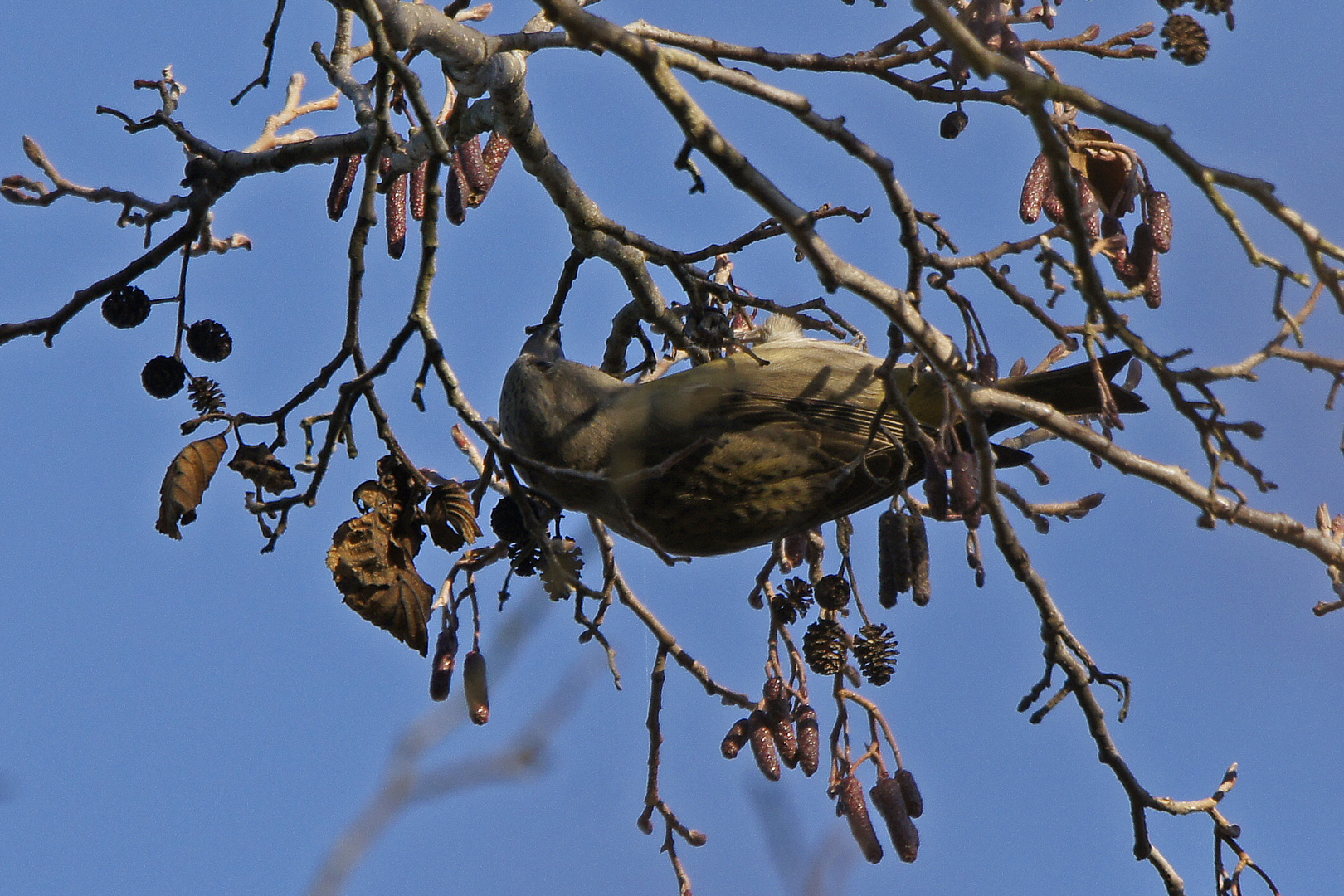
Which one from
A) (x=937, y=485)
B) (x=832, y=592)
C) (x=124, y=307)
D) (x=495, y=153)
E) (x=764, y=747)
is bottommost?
(x=764, y=747)

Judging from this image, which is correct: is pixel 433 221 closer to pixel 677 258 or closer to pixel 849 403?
pixel 677 258

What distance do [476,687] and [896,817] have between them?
3.90 feet

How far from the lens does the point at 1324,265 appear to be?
228 centimetres

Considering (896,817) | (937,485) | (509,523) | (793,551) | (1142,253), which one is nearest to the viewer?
(937,485)

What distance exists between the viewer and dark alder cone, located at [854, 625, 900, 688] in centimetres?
370

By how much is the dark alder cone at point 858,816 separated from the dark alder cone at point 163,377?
6.88 feet

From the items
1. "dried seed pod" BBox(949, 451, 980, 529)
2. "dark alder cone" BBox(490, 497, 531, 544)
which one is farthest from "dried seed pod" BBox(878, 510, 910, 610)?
"dark alder cone" BBox(490, 497, 531, 544)

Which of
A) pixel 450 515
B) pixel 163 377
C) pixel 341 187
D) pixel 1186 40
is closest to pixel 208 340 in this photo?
pixel 163 377

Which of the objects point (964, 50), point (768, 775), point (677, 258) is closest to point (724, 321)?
point (677, 258)

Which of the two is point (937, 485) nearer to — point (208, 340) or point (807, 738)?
point (807, 738)

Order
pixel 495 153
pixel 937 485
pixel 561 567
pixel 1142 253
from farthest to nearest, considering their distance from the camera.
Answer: pixel 495 153 → pixel 1142 253 → pixel 561 567 → pixel 937 485

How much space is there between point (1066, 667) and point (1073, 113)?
1.45 metres

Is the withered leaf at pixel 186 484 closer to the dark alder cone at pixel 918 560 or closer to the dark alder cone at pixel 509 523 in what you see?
the dark alder cone at pixel 509 523

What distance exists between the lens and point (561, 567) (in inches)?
110
